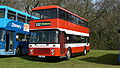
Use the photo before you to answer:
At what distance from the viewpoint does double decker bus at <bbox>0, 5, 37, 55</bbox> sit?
1548cm

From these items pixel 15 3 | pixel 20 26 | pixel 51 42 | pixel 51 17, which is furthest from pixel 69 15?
pixel 15 3

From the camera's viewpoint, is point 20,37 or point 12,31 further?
point 20,37

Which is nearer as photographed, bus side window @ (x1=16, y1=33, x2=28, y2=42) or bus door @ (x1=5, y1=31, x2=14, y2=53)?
bus door @ (x1=5, y1=31, x2=14, y2=53)

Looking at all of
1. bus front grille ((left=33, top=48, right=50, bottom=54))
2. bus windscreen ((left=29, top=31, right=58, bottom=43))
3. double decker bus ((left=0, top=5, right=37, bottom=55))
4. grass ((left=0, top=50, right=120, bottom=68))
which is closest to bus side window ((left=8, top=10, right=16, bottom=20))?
double decker bus ((left=0, top=5, right=37, bottom=55))

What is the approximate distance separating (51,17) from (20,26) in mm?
5430

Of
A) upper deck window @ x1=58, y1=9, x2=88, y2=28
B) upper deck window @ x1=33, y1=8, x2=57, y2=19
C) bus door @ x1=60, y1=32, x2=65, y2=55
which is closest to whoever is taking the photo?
upper deck window @ x1=33, y1=8, x2=57, y2=19

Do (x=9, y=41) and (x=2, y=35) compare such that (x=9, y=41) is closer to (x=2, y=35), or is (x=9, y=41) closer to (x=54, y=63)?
(x=2, y=35)

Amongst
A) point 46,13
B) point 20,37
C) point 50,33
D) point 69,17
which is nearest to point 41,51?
point 50,33

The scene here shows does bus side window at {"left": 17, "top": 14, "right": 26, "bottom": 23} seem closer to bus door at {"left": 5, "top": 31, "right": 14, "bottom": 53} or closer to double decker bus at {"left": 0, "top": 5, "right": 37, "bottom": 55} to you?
double decker bus at {"left": 0, "top": 5, "right": 37, "bottom": 55}

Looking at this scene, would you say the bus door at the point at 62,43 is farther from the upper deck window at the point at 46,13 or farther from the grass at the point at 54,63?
the upper deck window at the point at 46,13

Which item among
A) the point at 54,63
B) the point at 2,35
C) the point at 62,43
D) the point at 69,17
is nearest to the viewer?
the point at 54,63

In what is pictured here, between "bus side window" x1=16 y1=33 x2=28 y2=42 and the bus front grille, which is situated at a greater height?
"bus side window" x1=16 y1=33 x2=28 y2=42

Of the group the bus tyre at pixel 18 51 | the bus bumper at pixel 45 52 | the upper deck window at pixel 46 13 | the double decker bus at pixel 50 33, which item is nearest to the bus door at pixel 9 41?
the bus tyre at pixel 18 51

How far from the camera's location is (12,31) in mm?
16938
